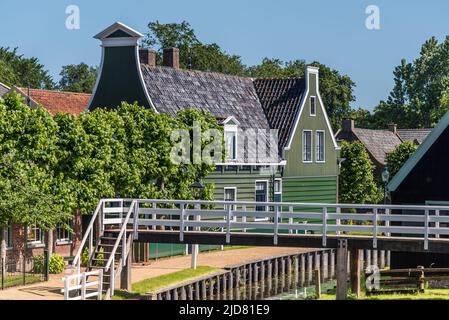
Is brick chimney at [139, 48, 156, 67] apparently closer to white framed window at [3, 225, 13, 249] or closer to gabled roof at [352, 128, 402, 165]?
white framed window at [3, 225, 13, 249]

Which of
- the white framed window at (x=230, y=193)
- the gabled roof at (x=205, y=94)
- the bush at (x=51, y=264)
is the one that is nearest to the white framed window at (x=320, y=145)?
the gabled roof at (x=205, y=94)

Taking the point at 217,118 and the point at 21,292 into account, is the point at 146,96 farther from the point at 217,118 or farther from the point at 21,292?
the point at 21,292

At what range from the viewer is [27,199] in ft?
126

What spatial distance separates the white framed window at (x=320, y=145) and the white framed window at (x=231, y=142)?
814 cm

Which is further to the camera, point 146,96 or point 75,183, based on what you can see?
point 146,96

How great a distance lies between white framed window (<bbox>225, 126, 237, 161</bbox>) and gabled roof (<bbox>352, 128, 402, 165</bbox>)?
31554mm

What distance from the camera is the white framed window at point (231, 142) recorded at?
50.6 meters

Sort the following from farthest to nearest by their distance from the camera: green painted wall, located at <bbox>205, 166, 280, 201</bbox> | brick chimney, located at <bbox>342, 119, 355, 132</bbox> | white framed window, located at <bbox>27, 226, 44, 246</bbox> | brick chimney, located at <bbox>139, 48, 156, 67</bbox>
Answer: brick chimney, located at <bbox>342, 119, 355, 132</bbox>
brick chimney, located at <bbox>139, 48, 156, 67</bbox>
green painted wall, located at <bbox>205, 166, 280, 201</bbox>
white framed window, located at <bbox>27, 226, 44, 246</bbox>

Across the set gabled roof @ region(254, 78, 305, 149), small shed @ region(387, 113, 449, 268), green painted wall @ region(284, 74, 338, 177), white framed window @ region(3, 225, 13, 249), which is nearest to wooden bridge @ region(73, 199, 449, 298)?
small shed @ region(387, 113, 449, 268)

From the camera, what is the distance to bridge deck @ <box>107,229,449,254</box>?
34.2 meters

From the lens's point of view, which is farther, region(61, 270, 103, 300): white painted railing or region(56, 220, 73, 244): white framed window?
region(56, 220, 73, 244): white framed window

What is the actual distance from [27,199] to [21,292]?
15.7 ft
